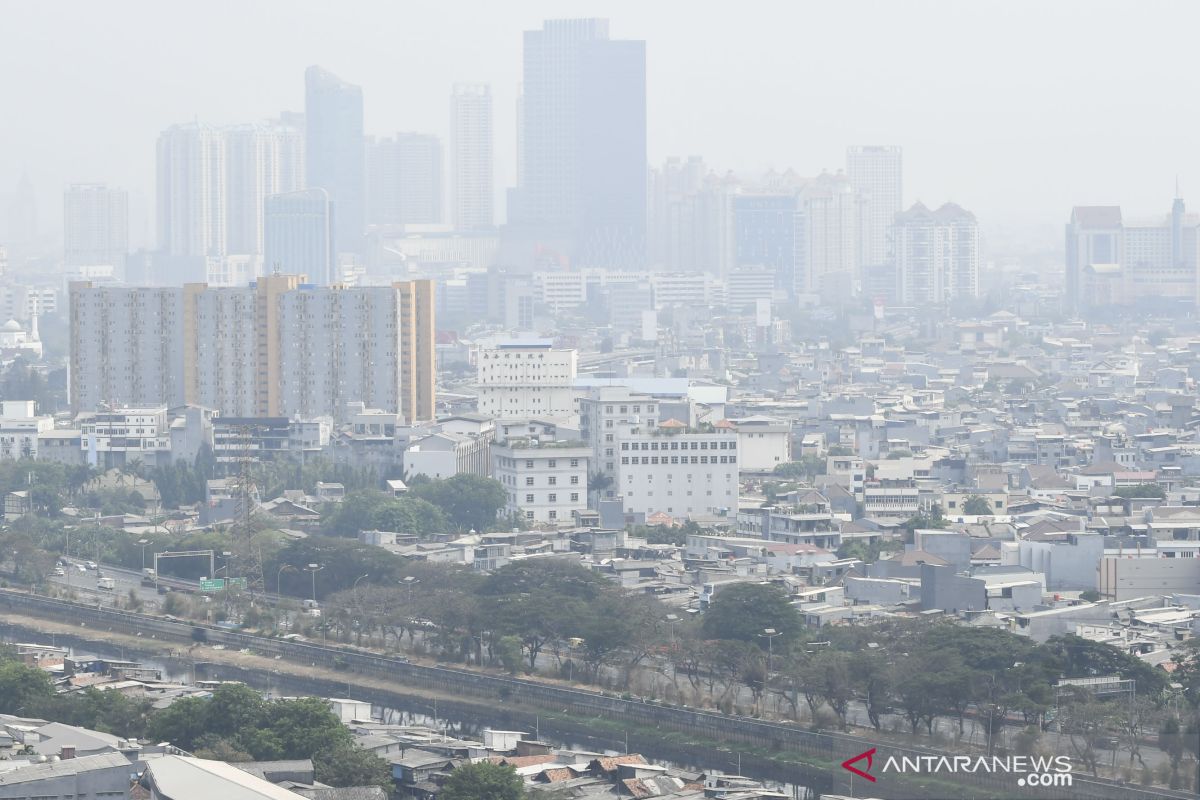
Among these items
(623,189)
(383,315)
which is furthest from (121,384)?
(623,189)

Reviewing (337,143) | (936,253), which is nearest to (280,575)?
(936,253)

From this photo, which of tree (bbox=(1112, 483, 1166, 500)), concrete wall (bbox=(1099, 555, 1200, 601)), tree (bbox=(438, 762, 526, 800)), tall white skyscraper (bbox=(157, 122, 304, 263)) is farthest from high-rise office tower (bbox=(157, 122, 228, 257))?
tree (bbox=(438, 762, 526, 800))

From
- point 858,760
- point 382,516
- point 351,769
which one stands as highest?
point 382,516

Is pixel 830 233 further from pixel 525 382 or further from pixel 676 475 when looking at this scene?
pixel 676 475

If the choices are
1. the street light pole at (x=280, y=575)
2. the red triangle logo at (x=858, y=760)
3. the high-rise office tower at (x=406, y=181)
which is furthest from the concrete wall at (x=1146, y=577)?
the high-rise office tower at (x=406, y=181)

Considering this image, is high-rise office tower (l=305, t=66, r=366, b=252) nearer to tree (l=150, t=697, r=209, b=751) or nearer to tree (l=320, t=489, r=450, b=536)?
tree (l=320, t=489, r=450, b=536)

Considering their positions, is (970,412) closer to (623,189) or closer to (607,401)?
(607,401)

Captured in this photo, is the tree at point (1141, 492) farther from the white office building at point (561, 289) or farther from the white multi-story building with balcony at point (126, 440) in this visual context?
the white office building at point (561, 289)
